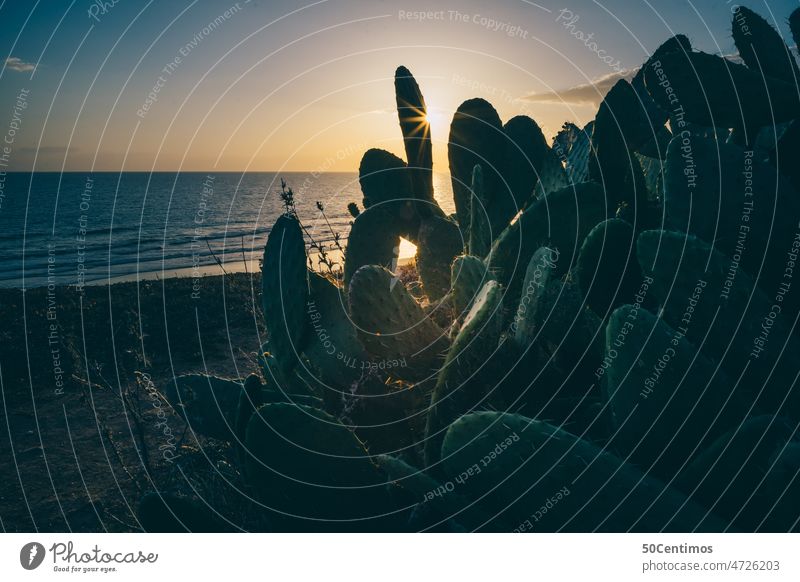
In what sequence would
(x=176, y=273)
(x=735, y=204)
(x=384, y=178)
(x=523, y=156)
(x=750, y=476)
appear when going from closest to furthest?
(x=750, y=476) → (x=735, y=204) → (x=523, y=156) → (x=384, y=178) → (x=176, y=273)

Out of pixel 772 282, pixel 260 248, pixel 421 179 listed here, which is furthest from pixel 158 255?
pixel 772 282

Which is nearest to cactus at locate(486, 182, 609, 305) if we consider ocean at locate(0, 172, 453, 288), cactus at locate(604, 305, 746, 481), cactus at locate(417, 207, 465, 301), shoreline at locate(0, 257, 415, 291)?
cactus at locate(417, 207, 465, 301)

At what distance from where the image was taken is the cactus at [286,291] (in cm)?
180

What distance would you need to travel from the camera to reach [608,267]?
1442 mm

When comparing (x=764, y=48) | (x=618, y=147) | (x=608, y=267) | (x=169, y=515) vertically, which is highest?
(x=764, y=48)

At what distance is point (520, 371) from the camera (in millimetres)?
1439

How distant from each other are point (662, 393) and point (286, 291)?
116cm

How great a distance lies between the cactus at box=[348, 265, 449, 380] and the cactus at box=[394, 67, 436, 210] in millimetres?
838

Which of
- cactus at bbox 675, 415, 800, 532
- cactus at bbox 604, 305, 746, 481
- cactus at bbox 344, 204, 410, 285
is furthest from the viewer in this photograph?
cactus at bbox 344, 204, 410, 285

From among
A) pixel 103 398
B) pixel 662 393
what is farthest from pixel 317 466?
pixel 103 398

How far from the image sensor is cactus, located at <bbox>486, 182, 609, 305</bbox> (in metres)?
1.72

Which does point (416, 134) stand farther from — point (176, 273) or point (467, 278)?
point (176, 273)

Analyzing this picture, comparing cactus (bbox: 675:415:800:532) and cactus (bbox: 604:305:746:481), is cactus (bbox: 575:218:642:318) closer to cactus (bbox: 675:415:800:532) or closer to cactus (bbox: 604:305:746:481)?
cactus (bbox: 604:305:746:481)

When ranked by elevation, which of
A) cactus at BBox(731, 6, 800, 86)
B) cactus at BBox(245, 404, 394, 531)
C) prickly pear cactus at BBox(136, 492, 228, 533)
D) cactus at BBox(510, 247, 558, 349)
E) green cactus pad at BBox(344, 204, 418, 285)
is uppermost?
cactus at BBox(731, 6, 800, 86)
